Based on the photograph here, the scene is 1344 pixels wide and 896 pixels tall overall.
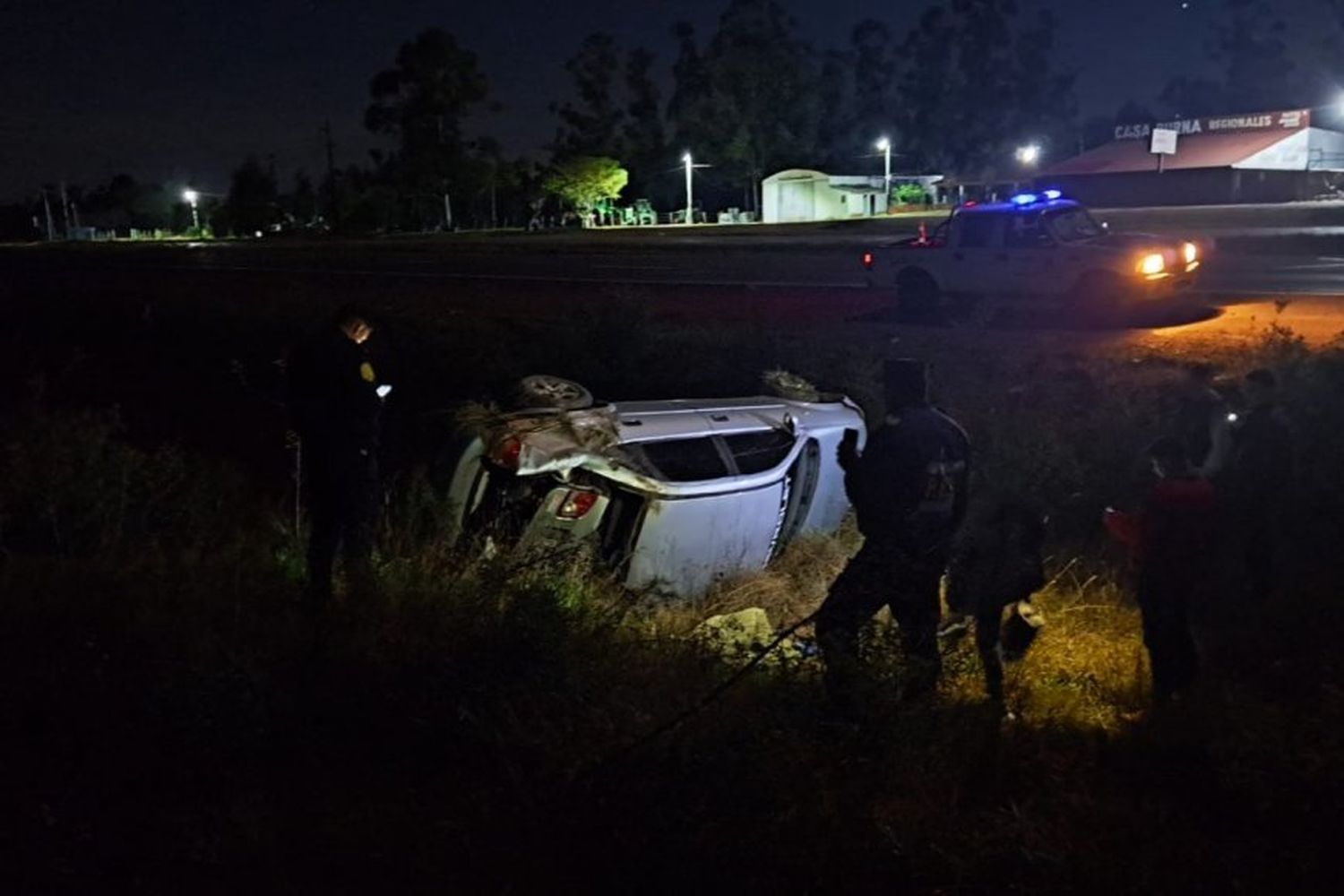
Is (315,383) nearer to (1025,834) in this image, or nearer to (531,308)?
(1025,834)

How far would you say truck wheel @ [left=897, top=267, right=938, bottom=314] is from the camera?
666 inches

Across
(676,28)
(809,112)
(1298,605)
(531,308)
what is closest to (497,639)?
(1298,605)

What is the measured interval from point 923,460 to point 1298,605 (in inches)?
117

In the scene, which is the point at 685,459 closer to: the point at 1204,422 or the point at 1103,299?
the point at 1204,422

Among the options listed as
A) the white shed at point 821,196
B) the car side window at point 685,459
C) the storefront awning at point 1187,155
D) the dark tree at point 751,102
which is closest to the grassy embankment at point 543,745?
the car side window at point 685,459

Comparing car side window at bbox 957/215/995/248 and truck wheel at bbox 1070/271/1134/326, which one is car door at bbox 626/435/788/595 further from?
car side window at bbox 957/215/995/248

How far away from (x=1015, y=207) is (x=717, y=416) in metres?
10.1

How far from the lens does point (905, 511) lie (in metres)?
5.03

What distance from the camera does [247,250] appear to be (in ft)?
160

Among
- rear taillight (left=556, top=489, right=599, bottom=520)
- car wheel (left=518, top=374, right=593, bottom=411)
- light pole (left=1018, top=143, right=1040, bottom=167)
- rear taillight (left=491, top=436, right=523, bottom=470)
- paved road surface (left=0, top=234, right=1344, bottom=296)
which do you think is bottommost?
rear taillight (left=556, top=489, right=599, bottom=520)

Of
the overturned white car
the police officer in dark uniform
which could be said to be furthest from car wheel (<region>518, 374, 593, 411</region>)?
the police officer in dark uniform

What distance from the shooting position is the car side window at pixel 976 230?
52.6 feet

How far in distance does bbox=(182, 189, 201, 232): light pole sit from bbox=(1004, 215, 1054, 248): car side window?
101 metres

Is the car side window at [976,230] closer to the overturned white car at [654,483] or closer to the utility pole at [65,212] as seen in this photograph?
the overturned white car at [654,483]
